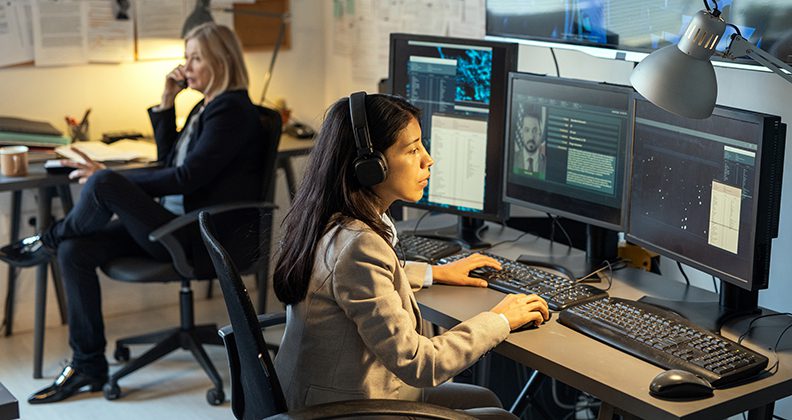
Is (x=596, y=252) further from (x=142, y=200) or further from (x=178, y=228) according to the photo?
(x=142, y=200)

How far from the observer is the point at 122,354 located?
3.50 m

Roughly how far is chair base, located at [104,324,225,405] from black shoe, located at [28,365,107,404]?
0.16 ft

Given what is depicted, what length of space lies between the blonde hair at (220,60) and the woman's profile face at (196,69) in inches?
0.4

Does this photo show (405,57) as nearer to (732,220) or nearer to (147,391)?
(732,220)

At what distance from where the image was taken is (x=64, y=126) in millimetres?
3801

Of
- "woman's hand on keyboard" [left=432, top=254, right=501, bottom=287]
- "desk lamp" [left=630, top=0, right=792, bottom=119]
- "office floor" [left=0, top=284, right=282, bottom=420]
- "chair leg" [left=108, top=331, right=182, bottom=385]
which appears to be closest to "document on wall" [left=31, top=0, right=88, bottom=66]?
"office floor" [left=0, top=284, right=282, bottom=420]

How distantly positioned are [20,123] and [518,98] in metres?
1.95

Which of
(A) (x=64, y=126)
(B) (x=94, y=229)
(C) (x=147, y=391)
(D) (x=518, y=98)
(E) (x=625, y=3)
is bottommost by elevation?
(C) (x=147, y=391)

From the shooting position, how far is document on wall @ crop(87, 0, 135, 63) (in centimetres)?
375

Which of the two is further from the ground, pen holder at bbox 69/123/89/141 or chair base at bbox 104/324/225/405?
pen holder at bbox 69/123/89/141

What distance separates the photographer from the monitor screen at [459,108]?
2480mm

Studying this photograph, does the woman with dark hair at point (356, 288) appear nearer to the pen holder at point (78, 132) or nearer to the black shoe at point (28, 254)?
the black shoe at point (28, 254)

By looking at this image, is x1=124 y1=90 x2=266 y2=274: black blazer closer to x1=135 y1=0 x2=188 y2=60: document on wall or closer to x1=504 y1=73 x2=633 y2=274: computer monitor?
x1=135 y1=0 x2=188 y2=60: document on wall

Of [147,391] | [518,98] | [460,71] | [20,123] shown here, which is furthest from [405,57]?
[20,123]
